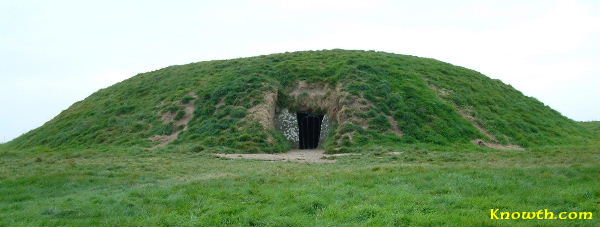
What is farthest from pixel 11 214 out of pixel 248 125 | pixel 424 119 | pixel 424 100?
pixel 424 100

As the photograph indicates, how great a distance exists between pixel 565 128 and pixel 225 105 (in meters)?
21.6

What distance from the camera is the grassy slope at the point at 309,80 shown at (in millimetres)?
26281

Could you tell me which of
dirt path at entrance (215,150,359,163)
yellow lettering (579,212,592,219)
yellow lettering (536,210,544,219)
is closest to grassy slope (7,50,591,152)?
dirt path at entrance (215,150,359,163)

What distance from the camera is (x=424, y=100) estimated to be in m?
29.1

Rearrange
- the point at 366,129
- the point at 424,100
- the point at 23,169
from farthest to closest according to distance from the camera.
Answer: the point at 424,100 < the point at 366,129 < the point at 23,169

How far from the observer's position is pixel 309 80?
3184 cm

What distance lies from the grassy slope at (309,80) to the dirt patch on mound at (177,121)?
1.45ft

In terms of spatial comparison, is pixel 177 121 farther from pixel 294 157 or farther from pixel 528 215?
pixel 528 215

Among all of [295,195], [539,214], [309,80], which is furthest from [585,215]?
[309,80]

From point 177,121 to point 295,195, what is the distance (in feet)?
62.7

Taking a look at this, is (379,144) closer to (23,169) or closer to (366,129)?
(366,129)

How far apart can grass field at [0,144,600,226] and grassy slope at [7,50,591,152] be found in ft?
29.4

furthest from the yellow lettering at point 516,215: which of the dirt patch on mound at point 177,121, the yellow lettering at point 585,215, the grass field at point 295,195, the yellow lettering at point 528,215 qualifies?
the dirt patch on mound at point 177,121

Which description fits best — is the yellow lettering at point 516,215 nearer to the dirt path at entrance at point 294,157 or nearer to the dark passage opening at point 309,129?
the dirt path at entrance at point 294,157
